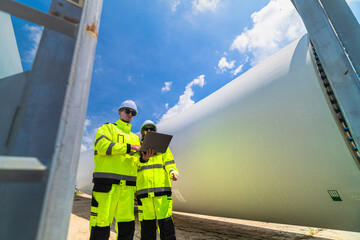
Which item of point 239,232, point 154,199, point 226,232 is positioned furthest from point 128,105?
point 239,232

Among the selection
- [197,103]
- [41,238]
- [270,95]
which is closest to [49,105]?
[41,238]

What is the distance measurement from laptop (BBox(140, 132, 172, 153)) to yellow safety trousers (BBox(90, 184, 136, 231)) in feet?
1.73

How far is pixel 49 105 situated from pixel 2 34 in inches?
30.1

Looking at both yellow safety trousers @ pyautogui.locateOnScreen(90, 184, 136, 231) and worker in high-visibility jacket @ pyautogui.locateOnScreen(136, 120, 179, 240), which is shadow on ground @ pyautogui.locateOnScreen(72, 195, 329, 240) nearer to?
worker in high-visibility jacket @ pyautogui.locateOnScreen(136, 120, 179, 240)

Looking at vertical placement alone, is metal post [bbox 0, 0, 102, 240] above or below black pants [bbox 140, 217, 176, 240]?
above

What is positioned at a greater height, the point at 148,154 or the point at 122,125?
the point at 122,125

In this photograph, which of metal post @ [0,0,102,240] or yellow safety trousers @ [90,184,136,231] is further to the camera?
yellow safety trousers @ [90,184,136,231]

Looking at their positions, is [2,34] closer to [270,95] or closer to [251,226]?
[270,95]

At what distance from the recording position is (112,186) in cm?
206

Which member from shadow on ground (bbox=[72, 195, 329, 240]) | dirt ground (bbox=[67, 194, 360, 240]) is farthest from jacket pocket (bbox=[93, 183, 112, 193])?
shadow on ground (bbox=[72, 195, 329, 240])

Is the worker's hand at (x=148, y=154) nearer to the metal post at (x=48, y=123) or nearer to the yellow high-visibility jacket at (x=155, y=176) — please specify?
the yellow high-visibility jacket at (x=155, y=176)

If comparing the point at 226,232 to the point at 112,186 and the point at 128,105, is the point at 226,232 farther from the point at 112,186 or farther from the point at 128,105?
the point at 128,105

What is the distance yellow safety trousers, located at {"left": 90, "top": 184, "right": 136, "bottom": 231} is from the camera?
6.22 feet

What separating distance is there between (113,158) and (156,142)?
1.76ft
